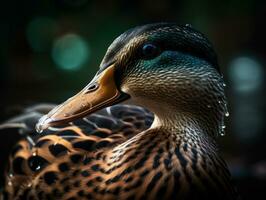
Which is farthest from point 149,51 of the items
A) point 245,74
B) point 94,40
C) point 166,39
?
point 94,40

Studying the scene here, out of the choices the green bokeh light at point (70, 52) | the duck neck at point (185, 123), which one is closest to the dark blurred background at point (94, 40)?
the green bokeh light at point (70, 52)

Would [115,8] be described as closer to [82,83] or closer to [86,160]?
[82,83]

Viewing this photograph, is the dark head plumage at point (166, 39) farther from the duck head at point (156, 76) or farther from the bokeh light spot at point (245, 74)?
the bokeh light spot at point (245, 74)

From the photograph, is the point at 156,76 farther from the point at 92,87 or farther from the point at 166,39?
the point at 92,87

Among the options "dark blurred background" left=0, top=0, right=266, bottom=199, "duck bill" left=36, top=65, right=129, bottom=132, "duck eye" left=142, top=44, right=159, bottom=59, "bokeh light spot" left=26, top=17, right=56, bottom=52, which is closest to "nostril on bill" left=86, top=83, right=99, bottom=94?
"duck bill" left=36, top=65, right=129, bottom=132

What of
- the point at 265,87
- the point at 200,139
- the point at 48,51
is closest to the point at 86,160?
the point at 200,139
